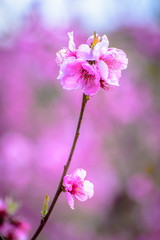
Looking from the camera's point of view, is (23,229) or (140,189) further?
(140,189)

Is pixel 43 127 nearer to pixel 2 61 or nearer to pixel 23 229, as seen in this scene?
pixel 2 61

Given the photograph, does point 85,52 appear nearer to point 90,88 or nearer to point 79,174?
point 90,88

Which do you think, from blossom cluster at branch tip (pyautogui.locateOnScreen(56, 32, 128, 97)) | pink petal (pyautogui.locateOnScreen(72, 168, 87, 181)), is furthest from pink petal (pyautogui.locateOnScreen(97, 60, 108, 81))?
pink petal (pyautogui.locateOnScreen(72, 168, 87, 181))

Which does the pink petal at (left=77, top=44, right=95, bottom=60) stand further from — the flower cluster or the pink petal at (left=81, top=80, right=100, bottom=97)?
the flower cluster

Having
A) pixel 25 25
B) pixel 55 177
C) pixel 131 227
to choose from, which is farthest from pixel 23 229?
pixel 25 25

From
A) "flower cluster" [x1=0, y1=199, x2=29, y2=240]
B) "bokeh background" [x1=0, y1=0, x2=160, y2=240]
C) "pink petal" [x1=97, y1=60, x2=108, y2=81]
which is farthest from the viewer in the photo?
"bokeh background" [x1=0, y1=0, x2=160, y2=240]
